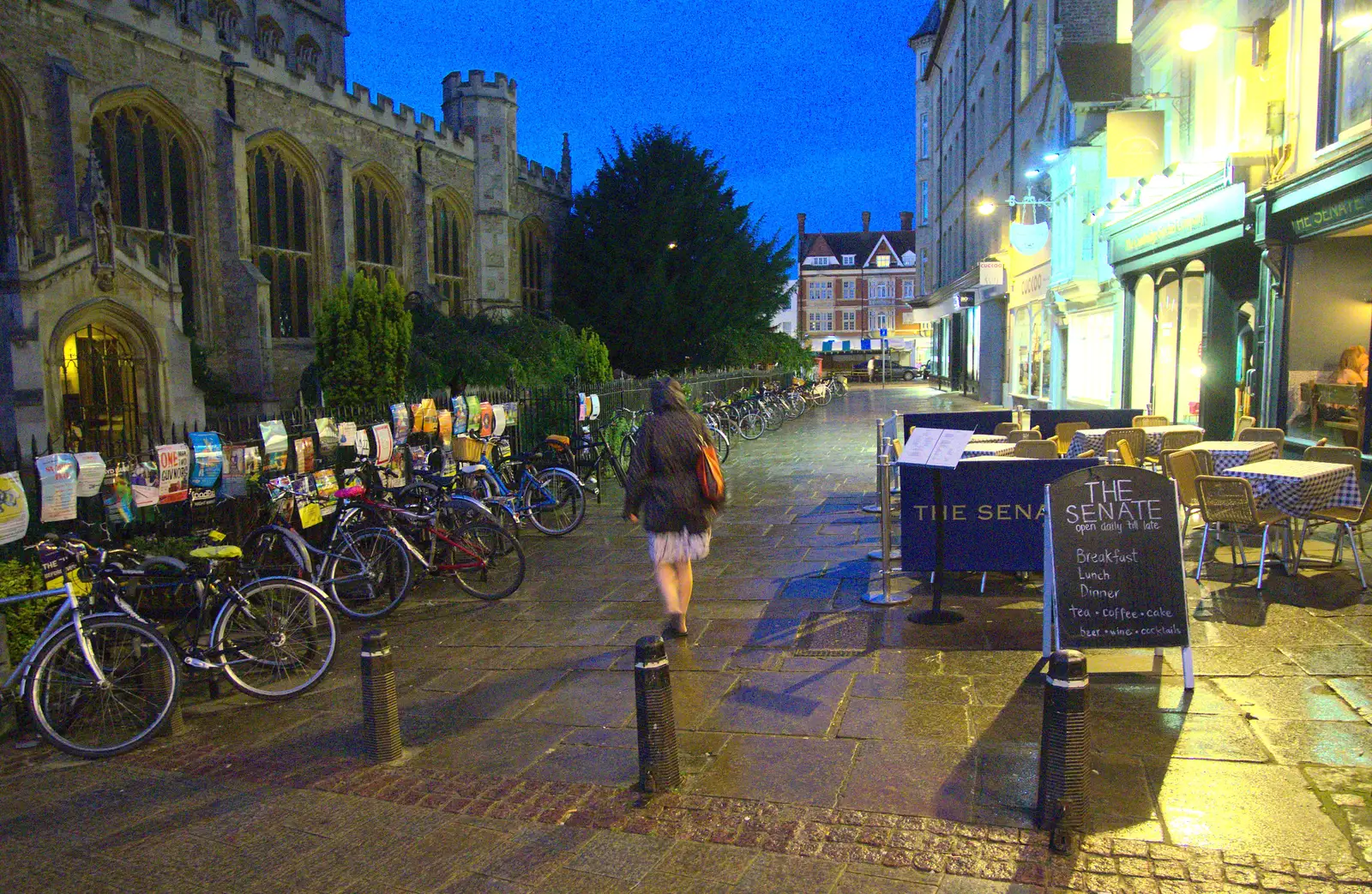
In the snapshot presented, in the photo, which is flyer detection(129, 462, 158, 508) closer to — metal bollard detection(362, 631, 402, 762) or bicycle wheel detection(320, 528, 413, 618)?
bicycle wheel detection(320, 528, 413, 618)

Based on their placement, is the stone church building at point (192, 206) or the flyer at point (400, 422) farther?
the stone church building at point (192, 206)

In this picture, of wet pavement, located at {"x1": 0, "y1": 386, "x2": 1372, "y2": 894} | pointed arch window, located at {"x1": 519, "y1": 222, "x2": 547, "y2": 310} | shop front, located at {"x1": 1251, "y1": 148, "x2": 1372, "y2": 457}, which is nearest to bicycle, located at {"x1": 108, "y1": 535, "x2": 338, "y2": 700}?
wet pavement, located at {"x1": 0, "y1": 386, "x2": 1372, "y2": 894}

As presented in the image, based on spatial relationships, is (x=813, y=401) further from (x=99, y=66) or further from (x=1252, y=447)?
(x=1252, y=447)

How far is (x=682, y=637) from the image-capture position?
20.1 ft

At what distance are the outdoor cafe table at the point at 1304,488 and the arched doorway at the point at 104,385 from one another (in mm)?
16948

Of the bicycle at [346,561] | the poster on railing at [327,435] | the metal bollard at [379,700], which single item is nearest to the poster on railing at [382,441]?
the poster on railing at [327,435]

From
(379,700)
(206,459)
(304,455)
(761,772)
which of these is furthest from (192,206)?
(761,772)

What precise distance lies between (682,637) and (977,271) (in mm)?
23205

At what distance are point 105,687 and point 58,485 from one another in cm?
138

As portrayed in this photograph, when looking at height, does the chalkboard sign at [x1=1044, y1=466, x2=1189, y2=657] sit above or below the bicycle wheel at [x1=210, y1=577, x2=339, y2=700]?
above

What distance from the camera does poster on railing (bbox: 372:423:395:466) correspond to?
8.36m

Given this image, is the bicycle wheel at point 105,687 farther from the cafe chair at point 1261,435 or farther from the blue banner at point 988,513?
the cafe chair at point 1261,435

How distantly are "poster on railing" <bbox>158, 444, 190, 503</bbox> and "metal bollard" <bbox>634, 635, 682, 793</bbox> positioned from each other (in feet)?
12.9

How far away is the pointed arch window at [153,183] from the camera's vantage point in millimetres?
19297
